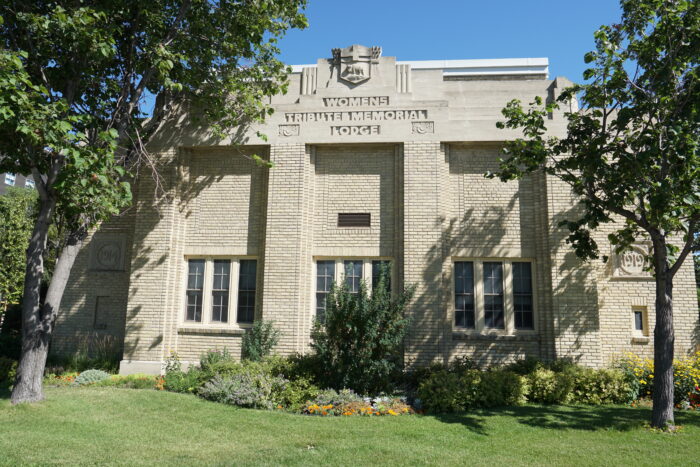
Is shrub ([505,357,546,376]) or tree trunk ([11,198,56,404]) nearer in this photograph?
tree trunk ([11,198,56,404])

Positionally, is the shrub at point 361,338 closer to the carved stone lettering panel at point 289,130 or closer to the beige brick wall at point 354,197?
the beige brick wall at point 354,197

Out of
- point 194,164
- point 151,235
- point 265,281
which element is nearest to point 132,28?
point 194,164

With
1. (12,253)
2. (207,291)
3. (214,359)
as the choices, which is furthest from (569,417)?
(12,253)

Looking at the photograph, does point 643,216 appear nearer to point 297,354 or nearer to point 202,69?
point 297,354

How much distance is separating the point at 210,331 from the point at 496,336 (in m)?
7.68

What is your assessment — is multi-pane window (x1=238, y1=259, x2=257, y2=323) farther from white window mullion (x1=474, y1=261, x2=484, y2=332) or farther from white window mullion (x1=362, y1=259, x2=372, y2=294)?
white window mullion (x1=474, y1=261, x2=484, y2=332)

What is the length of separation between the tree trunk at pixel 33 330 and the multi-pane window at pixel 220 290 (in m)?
4.33

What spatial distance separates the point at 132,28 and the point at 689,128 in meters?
11.6

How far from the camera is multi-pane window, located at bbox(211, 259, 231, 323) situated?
44.2 feet

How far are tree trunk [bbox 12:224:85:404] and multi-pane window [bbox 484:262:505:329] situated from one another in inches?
398

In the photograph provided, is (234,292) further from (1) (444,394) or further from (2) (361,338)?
(1) (444,394)

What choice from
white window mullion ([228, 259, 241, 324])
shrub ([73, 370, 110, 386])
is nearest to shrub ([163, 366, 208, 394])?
shrub ([73, 370, 110, 386])

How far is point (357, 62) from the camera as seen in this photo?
45.2 feet

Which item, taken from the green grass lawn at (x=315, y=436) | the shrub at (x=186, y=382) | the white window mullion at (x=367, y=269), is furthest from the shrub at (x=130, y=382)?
the white window mullion at (x=367, y=269)
